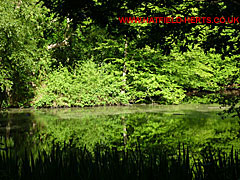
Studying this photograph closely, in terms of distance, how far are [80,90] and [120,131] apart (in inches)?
274

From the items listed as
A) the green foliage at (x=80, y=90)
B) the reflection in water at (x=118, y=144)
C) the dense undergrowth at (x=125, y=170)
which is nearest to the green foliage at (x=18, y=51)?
the green foliage at (x=80, y=90)

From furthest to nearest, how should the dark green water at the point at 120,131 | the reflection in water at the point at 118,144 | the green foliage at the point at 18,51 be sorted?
the green foliage at the point at 18,51 < the dark green water at the point at 120,131 < the reflection in water at the point at 118,144

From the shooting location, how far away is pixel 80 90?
15688 millimetres

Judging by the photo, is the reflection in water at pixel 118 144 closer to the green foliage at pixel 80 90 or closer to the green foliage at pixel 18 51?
the green foliage at pixel 18 51

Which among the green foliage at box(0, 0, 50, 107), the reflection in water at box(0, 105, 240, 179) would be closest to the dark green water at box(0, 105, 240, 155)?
the reflection in water at box(0, 105, 240, 179)

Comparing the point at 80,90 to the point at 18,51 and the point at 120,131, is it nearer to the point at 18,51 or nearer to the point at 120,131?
the point at 18,51

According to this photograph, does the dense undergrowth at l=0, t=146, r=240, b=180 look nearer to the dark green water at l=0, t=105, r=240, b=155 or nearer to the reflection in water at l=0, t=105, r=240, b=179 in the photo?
the reflection in water at l=0, t=105, r=240, b=179

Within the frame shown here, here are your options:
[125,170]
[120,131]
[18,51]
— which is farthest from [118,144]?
[18,51]

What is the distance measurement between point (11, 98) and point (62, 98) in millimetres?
2507

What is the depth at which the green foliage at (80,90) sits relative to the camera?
1551 centimetres

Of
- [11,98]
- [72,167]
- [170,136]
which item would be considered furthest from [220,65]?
[72,167]

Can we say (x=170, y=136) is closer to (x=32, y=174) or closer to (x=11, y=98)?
(x=32, y=174)

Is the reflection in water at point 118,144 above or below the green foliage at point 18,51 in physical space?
below

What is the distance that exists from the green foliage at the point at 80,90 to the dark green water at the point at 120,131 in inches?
104
